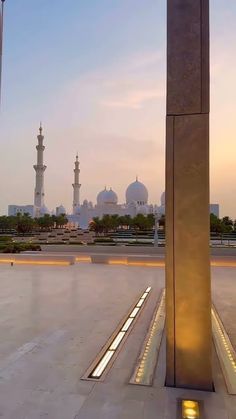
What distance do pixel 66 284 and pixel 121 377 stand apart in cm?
636

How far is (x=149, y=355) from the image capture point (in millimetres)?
4465

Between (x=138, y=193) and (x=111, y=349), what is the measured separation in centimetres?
6389

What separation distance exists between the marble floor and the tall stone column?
0.42 m

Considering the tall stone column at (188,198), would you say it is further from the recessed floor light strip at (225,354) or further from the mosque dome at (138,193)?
the mosque dome at (138,193)

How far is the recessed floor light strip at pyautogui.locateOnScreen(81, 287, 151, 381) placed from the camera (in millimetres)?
3859

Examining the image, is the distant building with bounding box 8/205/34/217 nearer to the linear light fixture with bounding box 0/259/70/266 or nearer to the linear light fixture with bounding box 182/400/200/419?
the linear light fixture with bounding box 0/259/70/266

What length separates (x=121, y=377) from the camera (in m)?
3.77

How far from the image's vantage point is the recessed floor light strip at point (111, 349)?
3.86m

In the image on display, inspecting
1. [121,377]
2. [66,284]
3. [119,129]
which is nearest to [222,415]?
[121,377]

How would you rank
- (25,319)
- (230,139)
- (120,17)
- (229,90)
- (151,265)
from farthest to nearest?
(151,265) < (230,139) < (229,90) < (120,17) < (25,319)

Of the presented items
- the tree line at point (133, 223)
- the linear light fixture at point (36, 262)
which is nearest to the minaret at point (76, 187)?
the tree line at point (133, 223)

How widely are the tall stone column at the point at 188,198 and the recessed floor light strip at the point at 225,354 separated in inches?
13.8

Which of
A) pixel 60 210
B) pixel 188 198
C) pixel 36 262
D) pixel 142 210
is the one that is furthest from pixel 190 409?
pixel 60 210

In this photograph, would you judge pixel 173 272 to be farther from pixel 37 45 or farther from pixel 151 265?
pixel 151 265
